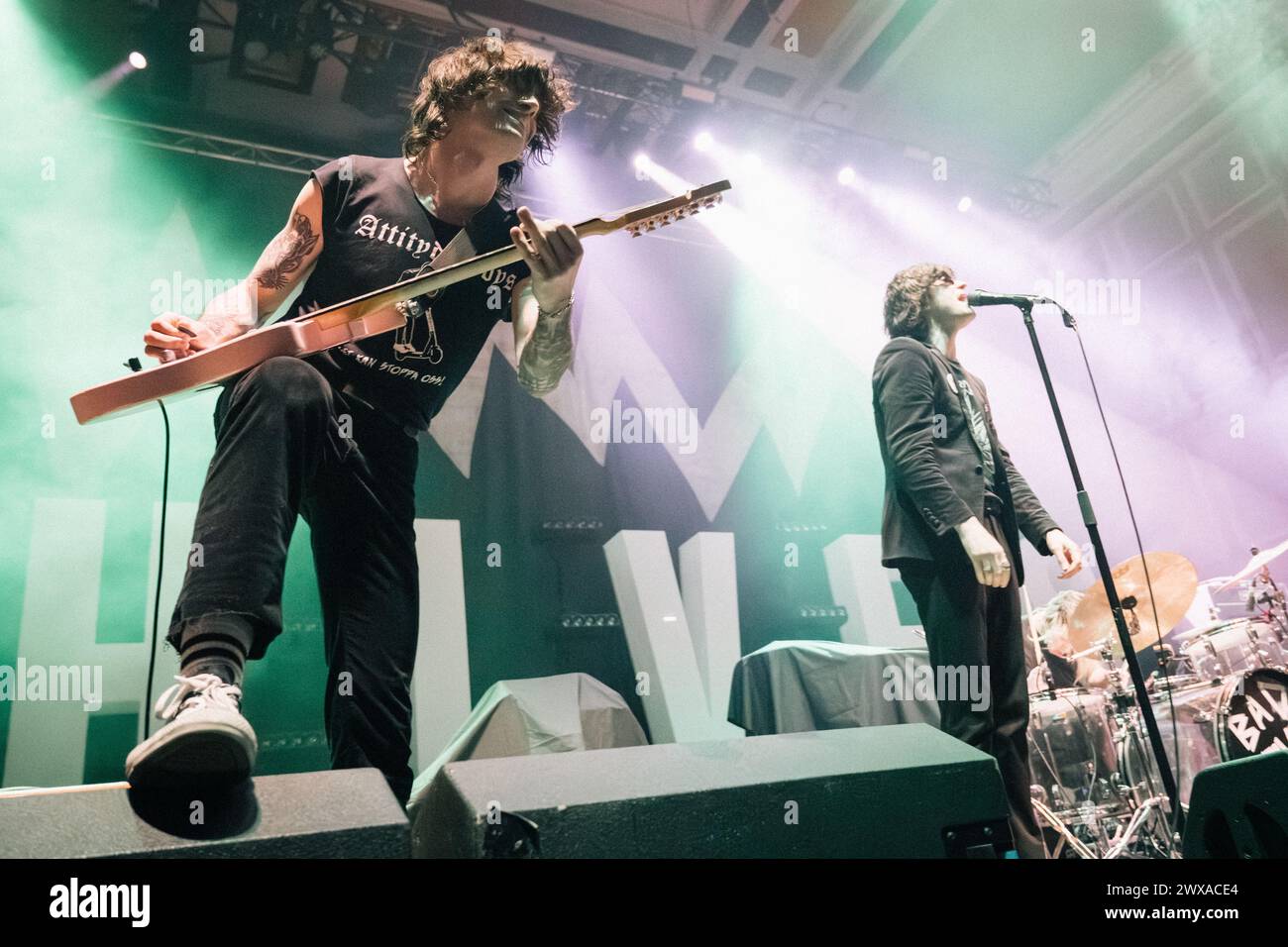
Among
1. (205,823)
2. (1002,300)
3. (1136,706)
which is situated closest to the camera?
(205,823)

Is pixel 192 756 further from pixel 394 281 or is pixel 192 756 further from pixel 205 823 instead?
pixel 394 281

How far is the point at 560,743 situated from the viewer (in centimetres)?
381

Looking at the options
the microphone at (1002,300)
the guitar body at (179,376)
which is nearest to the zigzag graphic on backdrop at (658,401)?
the microphone at (1002,300)

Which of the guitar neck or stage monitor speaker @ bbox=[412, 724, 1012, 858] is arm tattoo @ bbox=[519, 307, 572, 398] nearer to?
the guitar neck

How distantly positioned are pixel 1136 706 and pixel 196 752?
4.13 meters

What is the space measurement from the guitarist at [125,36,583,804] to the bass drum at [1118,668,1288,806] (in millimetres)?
3097

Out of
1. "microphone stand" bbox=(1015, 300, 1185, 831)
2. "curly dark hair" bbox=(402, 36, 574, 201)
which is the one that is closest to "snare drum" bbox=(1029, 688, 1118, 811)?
"microphone stand" bbox=(1015, 300, 1185, 831)

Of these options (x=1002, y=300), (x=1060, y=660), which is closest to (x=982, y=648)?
(x=1002, y=300)

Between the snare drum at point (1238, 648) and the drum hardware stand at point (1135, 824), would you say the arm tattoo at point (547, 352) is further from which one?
the snare drum at point (1238, 648)

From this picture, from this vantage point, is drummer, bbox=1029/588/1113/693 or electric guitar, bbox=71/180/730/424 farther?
drummer, bbox=1029/588/1113/693

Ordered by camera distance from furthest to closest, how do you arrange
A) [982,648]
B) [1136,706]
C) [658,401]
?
[658,401]
[1136,706]
[982,648]

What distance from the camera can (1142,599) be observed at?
408 centimetres

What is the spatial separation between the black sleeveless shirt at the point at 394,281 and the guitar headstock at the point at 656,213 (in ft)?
0.88

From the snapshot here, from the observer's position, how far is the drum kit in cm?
349
